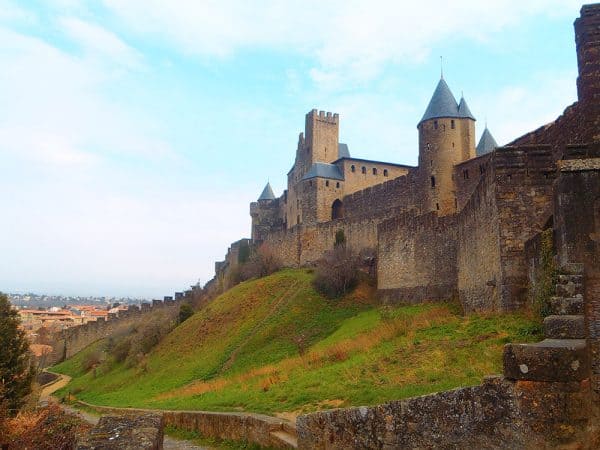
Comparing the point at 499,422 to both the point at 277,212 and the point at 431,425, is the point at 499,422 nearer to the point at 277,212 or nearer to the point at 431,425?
the point at 431,425

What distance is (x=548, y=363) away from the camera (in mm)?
6355

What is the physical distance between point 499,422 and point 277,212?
58867 millimetres

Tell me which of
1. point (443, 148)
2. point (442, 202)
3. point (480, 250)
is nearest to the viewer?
point (480, 250)

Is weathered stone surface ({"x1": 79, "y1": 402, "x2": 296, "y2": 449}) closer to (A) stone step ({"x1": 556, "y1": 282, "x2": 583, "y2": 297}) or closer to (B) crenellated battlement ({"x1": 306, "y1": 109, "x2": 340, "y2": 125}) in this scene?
(A) stone step ({"x1": 556, "y1": 282, "x2": 583, "y2": 297})

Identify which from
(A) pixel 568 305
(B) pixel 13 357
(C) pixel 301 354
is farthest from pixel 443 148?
(A) pixel 568 305

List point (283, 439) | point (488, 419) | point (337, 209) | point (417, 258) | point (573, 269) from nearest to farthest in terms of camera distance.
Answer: point (488, 419), point (573, 269), point (283, 439), point (417, 258), point (337, 209)

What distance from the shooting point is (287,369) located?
2019cm

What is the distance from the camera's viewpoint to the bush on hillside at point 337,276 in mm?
36656

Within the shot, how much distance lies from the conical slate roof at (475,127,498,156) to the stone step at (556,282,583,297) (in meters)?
38.6

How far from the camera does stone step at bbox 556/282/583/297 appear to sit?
308 inches

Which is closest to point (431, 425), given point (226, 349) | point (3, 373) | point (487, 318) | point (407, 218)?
point (487, 318)

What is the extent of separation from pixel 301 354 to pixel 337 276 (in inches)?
478

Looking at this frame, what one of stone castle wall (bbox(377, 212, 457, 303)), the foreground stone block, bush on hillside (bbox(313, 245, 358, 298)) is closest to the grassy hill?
bush on hillside (bbox(313, 245, 358, 298))

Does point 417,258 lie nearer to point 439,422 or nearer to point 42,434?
point 42,434
